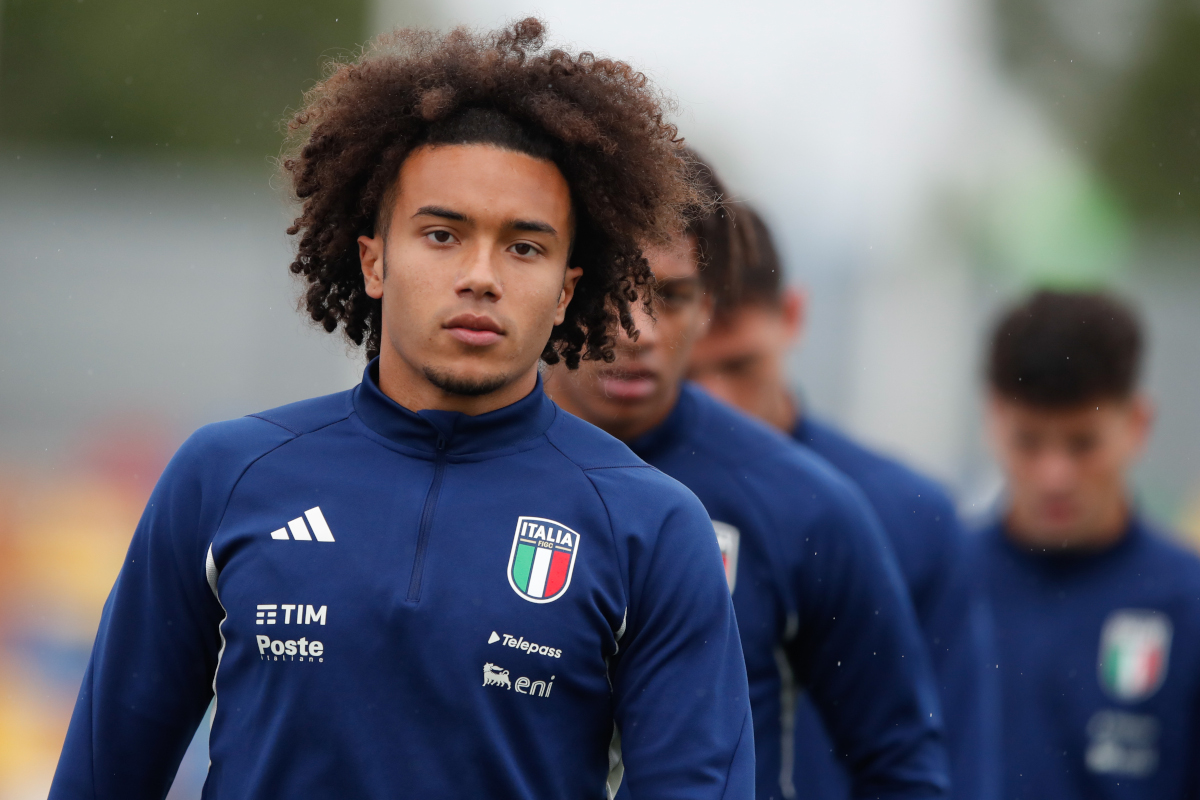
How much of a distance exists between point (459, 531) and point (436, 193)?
0.57 metres

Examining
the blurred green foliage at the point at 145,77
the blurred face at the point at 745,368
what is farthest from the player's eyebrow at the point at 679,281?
the blurred green foliage at the point at 145,77

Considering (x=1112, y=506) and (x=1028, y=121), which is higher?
(x=1028, y=121)

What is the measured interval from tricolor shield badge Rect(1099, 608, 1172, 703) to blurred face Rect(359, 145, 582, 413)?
12.1ft

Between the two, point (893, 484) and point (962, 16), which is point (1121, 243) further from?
point (893, 484)

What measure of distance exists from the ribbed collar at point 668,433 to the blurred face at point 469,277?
122cm

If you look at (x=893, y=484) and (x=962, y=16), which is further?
(x=962, y=16)

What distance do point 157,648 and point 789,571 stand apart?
1.72 m

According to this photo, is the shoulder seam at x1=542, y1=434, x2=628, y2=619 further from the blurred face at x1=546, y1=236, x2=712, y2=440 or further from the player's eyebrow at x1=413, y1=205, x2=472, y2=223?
the blurred face at x1=546, y1=236, x2=712, y2=440

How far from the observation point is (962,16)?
30203mm

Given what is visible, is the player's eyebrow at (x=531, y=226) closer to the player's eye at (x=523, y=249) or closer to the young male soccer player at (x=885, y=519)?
the player's eye at (x=523, y=249)

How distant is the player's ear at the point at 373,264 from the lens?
282cm

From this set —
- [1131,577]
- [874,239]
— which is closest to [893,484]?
[1131,577]

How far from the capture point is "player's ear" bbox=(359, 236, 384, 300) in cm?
282

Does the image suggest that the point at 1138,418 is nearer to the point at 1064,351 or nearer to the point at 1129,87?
the point at 1064,351
